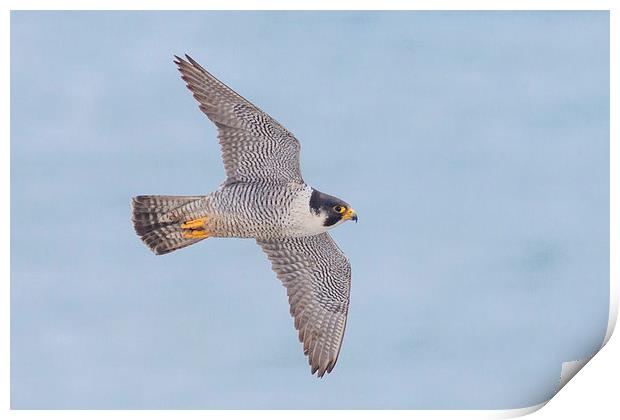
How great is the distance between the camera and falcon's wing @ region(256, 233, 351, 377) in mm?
4730

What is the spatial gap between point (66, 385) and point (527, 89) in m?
1.93

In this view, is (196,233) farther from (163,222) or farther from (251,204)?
(251,204)

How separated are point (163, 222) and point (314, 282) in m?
0.62

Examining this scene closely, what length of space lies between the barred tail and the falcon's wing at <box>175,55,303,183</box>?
23 cm

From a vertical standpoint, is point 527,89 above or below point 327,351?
above

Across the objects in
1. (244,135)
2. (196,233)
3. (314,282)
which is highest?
(244,135)

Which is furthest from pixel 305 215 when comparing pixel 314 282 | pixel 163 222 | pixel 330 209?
pixel 163 222

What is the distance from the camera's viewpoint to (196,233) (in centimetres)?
469

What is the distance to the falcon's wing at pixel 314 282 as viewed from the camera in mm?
4730

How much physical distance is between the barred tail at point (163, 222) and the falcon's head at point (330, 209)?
431mm

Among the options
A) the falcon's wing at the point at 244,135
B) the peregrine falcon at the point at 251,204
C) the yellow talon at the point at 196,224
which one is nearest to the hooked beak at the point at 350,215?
the peregrine falcon at the point at 251,204
